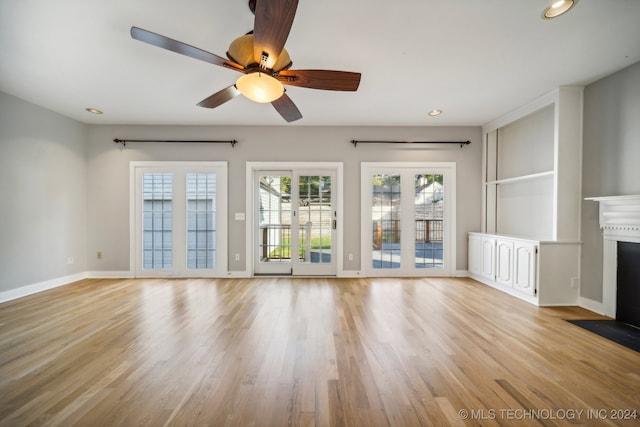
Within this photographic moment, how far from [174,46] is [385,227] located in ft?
13.5

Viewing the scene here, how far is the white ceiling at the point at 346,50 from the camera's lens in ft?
7.07

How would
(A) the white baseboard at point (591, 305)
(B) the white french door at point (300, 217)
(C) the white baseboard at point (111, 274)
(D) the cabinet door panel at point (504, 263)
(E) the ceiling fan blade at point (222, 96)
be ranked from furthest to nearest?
(B) the white french door at point (300, 217) → (C) the white baseboard at point (111, 274) → (D) the cabinet door panel at point (504, 263) → (A) the white baseboard at point (591, 305) → (E) the ceiling fan blade at point (222, 96)

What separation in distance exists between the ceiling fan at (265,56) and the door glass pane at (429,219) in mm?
3181

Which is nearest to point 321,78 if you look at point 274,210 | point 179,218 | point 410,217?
point 274,210

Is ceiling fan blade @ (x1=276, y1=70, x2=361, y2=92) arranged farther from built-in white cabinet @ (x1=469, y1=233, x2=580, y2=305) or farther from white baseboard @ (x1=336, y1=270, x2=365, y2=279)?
white baseboard @ (x1=336, y1=270, x2=365, y2=279)

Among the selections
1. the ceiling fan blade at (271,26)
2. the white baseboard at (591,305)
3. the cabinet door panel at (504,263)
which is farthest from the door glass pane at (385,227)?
the ceiling fan blade at (271,26)

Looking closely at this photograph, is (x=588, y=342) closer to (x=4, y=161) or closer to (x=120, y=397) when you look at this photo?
(x=120, y=397)

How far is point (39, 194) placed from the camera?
4.15m

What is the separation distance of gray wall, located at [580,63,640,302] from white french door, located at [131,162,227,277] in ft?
17.6

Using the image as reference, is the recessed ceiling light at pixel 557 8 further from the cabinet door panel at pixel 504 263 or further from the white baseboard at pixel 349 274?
the white baseboard at pixel 349 274

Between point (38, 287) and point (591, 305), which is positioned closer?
point (591, 305)

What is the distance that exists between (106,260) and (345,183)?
182 inches

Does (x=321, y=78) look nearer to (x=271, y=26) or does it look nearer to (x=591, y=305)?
(x=271, y=26)

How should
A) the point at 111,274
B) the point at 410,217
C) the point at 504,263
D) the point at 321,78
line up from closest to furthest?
the point at 321,78, the point at 504,263, the point at 111,274, the point at 410,217
